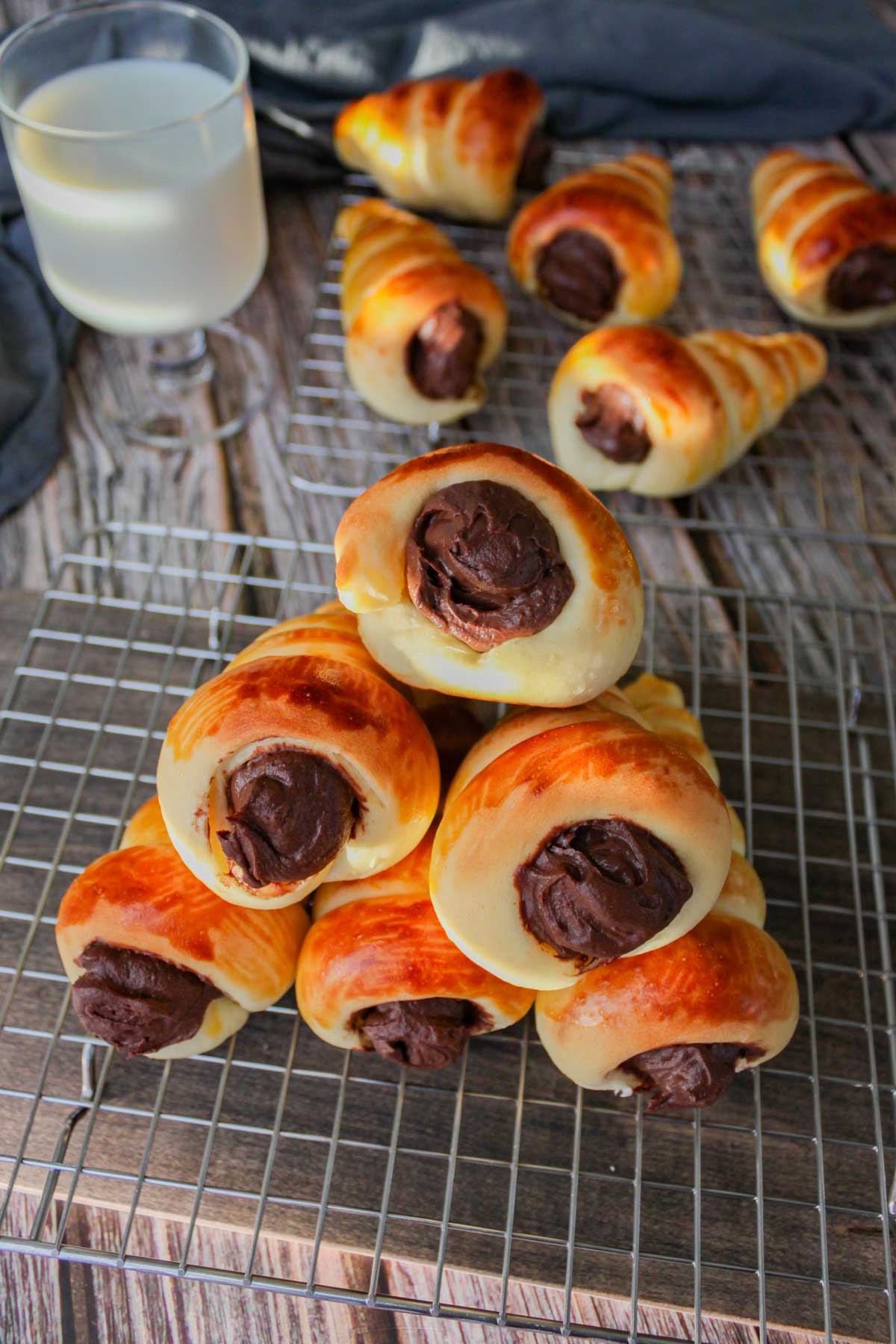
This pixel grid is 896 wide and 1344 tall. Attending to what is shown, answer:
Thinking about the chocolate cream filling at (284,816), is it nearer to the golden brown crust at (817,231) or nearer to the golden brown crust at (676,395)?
the golden brown crust at (676,395)

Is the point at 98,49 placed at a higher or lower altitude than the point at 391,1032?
higher

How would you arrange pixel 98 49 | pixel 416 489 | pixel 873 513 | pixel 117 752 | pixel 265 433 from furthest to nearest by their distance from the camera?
1. pixel 265 433
2. pixel 873 513
3. pixel 98 49
4. pixel 117 752
5. pixel 416 489

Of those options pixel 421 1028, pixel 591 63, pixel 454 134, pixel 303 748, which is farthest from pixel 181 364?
pixel 421 1028

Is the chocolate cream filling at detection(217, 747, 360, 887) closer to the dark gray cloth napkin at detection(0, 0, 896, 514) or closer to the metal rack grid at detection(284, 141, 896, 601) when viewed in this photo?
the metal rack grid at detection(284, 141, 896, 601)

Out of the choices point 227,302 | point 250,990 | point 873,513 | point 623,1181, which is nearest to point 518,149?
point 227,302

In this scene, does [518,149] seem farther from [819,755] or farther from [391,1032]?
[391,1032]

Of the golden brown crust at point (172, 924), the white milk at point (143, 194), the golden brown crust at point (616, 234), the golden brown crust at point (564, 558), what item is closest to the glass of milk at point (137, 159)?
the white milk at point (143, 194)

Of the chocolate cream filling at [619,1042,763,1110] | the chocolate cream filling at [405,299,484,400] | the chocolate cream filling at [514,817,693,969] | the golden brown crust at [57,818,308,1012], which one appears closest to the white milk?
the chocolate cream filling at [405,299,484,400]

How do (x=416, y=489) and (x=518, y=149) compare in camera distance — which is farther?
(x=518, y=149)
